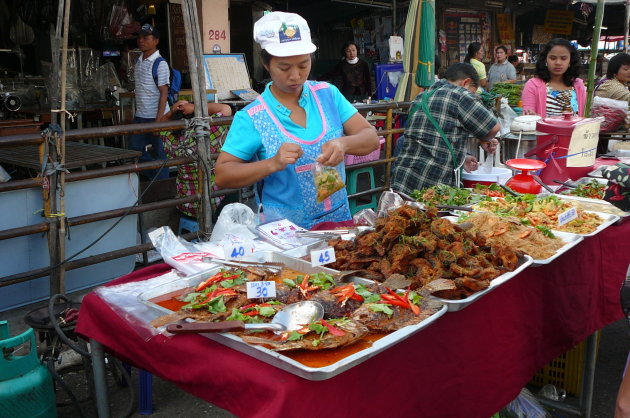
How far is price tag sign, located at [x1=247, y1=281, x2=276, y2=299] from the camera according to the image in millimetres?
1803

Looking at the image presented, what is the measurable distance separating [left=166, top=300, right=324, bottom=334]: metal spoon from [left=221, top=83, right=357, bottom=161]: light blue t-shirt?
1132 mm

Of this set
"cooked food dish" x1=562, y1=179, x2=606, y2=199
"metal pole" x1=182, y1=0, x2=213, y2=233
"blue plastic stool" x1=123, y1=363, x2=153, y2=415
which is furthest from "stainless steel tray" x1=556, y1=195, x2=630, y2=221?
"blue plastic stool" x1=123, y1=363, x2=153, y2=415

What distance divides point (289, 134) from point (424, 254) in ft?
3.07

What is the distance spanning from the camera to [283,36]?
250 cm

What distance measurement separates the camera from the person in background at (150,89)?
688 cm

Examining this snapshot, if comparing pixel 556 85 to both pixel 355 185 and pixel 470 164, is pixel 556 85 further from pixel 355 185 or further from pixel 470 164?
pixel 355 185

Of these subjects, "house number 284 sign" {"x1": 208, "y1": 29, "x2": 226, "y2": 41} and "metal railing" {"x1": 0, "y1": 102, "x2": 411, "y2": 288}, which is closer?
"metal railing" {"x1": 0, "y1": 102, "x2": 411, "y2": 288}

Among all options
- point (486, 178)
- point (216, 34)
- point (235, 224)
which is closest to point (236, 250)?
point (235, 224)

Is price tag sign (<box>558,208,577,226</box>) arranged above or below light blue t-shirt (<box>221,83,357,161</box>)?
below

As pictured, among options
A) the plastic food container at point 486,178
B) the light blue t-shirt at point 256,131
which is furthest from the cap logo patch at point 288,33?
the plastic food container at point 486,178

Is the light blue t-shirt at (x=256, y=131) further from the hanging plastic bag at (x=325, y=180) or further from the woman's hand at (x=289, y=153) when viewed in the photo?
the woman's hand at (x=289, y=153)

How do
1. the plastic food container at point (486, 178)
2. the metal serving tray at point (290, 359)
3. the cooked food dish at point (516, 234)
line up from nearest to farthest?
the metal serving tray at point (290, 359) → the cooked food dish at point (516, 234) → the plastic food container at point (486, 178)

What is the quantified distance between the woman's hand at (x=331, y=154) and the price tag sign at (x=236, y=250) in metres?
0.52

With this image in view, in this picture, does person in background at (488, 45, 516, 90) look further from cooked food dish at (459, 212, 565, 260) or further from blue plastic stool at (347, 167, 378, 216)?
cooked food dish at (459, 212, 565, 260)
